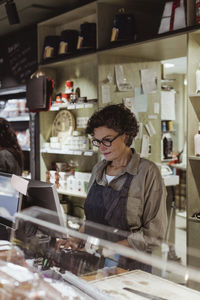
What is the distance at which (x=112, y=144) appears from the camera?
8.19ft

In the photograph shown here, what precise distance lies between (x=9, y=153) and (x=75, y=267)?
2.11 meters

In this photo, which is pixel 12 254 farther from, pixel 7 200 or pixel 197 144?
pixel 197 144

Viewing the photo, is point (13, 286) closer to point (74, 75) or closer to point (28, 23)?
point (74, 75)

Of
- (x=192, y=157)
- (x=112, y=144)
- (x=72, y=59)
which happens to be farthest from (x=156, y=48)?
(x=112, y=144)

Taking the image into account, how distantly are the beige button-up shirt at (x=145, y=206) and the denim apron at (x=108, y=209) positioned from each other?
1.2 inches

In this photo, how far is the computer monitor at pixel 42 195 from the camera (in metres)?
2.03

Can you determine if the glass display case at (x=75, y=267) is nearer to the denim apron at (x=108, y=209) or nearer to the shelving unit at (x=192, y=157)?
the denim apron at (x=108, y=209)

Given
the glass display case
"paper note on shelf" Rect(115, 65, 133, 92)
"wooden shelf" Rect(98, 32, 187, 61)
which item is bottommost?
the glass display case

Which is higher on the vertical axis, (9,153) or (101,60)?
(101,60)

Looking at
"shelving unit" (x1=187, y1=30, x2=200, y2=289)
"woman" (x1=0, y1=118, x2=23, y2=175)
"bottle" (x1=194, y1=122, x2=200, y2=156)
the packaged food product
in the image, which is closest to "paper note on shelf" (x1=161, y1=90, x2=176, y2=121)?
"shelving unit" (x1=187, y1=30, x2=200, y2=289)

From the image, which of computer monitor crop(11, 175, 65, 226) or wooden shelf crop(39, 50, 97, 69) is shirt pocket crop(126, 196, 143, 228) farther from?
wooden shelf crop(39, 50, 97, 69)

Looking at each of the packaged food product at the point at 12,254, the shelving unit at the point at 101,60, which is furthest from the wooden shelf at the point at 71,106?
the packaged food product at the point at 12,254

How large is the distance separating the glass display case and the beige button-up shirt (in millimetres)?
82

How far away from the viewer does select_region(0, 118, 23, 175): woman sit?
3611 mm
